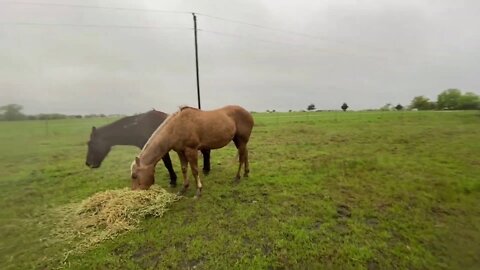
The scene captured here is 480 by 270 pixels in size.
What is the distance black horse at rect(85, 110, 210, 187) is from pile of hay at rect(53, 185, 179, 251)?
1436mm

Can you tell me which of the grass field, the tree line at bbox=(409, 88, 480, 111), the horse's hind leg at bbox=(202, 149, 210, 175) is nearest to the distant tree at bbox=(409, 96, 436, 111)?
the tree line at bbox=(409, 88, 480, 111)

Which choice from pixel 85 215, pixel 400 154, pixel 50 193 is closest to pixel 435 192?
pixel 400 154

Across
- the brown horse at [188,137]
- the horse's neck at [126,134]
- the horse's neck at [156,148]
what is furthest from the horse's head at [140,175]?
the horse's neck at [126,134]

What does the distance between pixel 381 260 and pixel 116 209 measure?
4.80 meters

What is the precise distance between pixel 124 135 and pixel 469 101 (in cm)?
4772

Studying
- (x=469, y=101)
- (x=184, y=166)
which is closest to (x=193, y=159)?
(x=184, y=166)

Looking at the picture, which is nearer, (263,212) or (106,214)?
(106,214)

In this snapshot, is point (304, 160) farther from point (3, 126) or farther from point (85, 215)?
point (3, 126)

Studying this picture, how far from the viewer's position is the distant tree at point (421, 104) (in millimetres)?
45625

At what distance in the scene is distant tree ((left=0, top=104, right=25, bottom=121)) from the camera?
4.76m

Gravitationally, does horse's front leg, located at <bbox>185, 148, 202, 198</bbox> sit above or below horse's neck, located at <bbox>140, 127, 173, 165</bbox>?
below

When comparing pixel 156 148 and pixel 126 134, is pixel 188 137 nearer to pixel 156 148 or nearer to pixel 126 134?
pixel 156 148

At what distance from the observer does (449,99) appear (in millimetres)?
43875

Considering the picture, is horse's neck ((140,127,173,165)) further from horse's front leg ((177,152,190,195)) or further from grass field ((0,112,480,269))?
grass field ((0,112,480,269))
